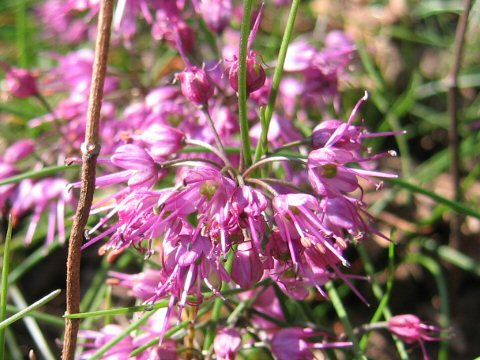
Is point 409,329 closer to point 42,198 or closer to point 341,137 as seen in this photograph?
point 341,137

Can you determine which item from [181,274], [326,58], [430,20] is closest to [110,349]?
[181,274]

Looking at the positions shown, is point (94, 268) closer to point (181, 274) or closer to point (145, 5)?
point (145, 5)

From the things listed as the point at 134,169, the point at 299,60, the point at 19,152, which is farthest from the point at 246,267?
the point at 19,152

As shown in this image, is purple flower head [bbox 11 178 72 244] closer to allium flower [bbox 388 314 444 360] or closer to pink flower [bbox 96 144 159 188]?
pink flower [bbox 96 144 159 188]

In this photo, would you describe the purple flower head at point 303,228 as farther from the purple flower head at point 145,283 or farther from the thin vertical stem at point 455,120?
the thin vertical stem at point 455,120

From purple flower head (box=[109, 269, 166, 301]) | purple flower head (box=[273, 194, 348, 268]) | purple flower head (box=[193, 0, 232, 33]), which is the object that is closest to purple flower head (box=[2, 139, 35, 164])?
purple flower head (box=[193, 0, 232, 33])

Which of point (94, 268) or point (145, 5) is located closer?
point (145, 5)

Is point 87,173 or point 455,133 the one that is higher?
point 87,173
